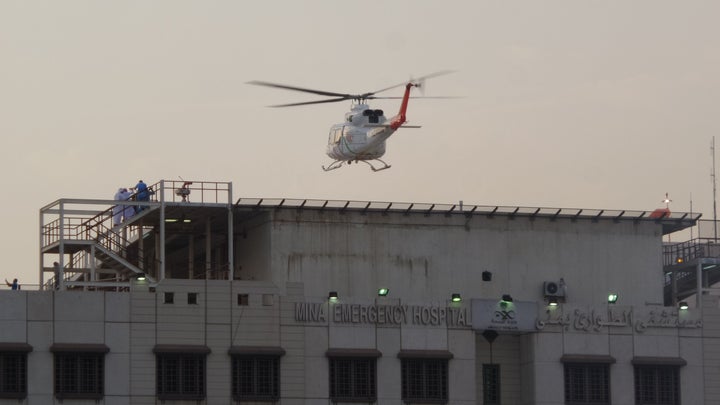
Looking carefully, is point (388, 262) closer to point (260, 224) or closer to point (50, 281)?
point (260, 224)

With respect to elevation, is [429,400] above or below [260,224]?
below

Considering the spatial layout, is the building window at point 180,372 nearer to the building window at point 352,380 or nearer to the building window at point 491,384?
the building window at point 352,380

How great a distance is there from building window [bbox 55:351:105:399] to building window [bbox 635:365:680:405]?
86.2 ft

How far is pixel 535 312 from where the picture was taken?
330 ft

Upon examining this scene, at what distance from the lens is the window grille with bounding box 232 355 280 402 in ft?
312

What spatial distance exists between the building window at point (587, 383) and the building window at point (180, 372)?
58.9ft

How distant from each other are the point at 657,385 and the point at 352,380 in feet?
50.6

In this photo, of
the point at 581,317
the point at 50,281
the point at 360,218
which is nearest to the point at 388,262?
the point at 360,218

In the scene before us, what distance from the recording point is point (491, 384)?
101 metres

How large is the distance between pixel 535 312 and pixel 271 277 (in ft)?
42.4

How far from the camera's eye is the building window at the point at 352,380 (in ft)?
317

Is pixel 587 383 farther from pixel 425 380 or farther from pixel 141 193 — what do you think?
pixel 141 193

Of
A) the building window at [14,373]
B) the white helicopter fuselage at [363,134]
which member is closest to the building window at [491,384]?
the white helicopter fuselage at [363,134]

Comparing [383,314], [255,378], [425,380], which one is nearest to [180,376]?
[255,378]
